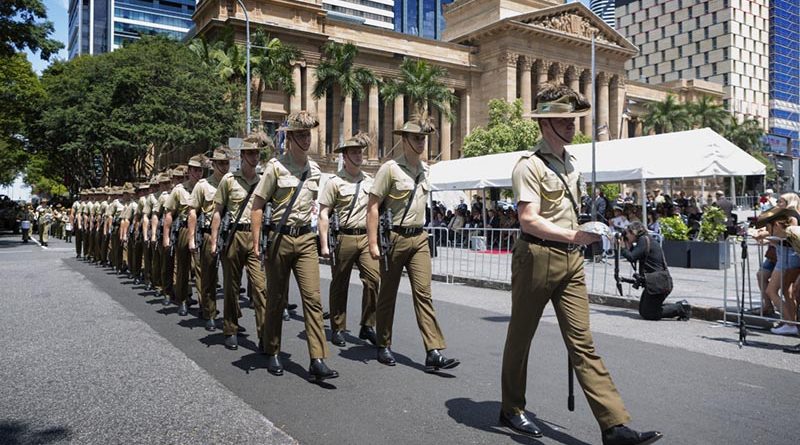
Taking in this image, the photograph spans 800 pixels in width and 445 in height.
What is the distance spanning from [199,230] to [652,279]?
601 centimetres

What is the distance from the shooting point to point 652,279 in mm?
8594

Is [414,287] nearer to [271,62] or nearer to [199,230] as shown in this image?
[199,230]

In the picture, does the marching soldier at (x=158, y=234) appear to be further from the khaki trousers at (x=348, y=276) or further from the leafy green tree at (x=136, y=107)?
the leafy green tree at (x=136, y=107)

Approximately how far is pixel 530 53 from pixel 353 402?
56.1 metres

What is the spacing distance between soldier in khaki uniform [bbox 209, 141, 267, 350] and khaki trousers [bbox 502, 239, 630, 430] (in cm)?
328

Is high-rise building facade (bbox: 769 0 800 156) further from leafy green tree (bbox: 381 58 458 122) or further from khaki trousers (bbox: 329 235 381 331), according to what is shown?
khaki trousers (bbox: 329 235 381 331)

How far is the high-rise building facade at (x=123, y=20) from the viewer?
102 metres

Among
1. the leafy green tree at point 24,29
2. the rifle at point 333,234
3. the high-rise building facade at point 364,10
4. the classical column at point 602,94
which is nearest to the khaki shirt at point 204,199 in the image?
the rifle at point 333,234

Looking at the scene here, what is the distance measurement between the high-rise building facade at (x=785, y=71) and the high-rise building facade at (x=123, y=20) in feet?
318

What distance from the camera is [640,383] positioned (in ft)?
17.2

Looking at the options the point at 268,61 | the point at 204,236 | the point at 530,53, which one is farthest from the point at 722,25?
the point at 204,236

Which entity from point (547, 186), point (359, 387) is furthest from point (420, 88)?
point (547, 186)

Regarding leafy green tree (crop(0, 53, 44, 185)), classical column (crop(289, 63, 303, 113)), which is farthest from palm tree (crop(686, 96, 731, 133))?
leafy green tree (crop(0, 53, 44, 185))

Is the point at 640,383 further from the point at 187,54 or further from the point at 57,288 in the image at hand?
the point at 187,54
